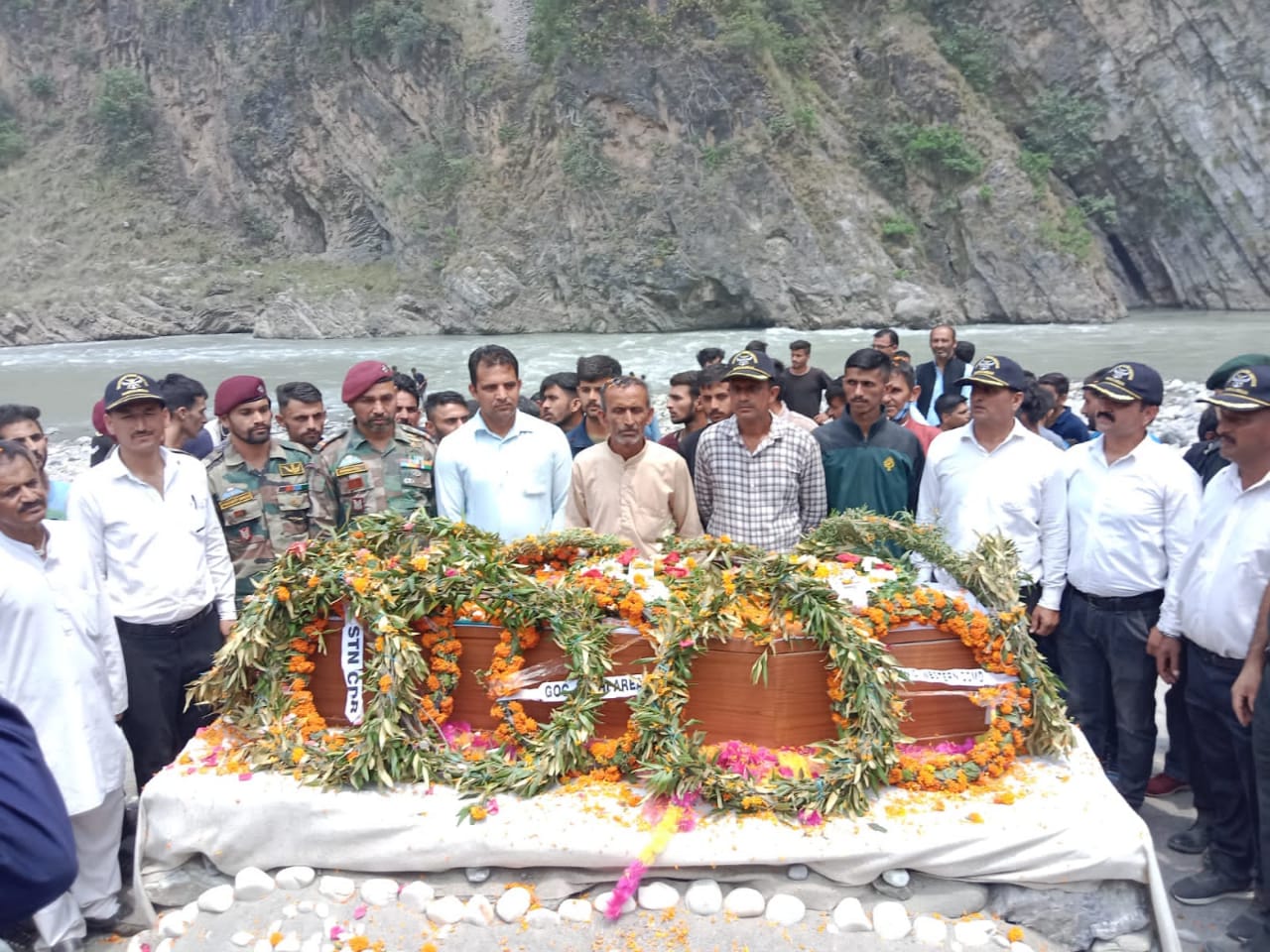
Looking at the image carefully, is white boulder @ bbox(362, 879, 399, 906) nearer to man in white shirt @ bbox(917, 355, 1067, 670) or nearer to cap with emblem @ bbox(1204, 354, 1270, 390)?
man in white shirt @ bbox(917, 355, 1067, 670)

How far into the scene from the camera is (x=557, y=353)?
2880cm

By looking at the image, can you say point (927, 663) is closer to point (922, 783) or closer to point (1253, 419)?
point (922, 783)

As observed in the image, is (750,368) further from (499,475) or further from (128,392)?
(128,392)

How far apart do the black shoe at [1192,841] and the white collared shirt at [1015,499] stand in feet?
3.28

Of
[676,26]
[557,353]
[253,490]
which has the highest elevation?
[676,26]

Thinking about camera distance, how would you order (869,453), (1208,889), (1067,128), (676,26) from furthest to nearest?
(1067,128)
(676,26)
(869,453)
(1208,889)

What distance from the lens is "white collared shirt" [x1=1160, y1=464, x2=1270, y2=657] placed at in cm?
324

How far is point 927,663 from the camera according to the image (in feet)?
10.5

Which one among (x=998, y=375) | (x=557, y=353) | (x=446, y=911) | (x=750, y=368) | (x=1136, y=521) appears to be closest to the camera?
(x=446, y=911)

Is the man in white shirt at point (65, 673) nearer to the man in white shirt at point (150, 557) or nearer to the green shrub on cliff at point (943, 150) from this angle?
the man in white shirt at point (150, 557)

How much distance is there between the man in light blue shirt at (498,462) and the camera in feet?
14.1

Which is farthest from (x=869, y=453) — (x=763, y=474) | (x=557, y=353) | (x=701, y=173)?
(x=701, y=173)

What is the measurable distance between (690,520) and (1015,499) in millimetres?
1414

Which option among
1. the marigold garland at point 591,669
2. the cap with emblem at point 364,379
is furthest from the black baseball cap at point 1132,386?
the cap with emblem at point 364,379
